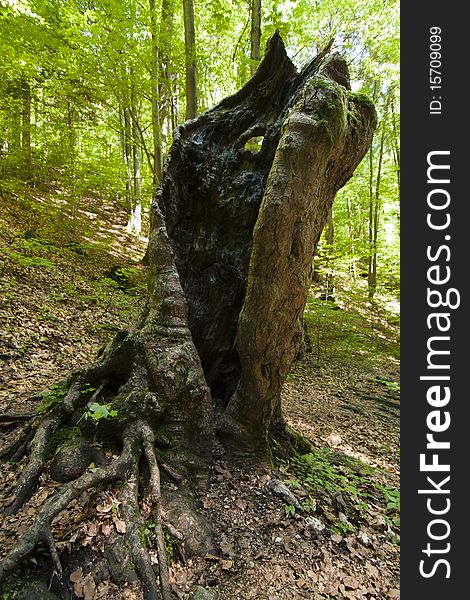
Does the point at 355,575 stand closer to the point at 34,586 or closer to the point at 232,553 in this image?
the point at 232,553

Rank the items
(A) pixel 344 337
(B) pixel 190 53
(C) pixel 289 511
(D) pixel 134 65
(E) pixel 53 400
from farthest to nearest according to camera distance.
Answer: (A) pixel 344 337 → (D) pixel 134 65 → (B) pixel 190 53 → (E) pixel 53 400 → (C) pixel 289 511

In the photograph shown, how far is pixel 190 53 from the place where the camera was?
7.35m

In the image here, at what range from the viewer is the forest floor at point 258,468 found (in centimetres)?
219

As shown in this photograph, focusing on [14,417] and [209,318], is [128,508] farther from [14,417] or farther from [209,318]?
[209,318]

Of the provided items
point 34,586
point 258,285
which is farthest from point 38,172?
point 34,586

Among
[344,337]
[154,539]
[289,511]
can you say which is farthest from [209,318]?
[344,337]

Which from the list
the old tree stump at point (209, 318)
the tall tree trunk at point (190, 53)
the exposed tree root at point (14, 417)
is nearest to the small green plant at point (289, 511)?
the old tree stump at point (209, 318)

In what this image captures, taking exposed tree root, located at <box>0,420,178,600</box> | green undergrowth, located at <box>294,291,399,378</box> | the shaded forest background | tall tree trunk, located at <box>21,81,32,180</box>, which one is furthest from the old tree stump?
tall tree trunk, located at <box>21,81,32,180</box>

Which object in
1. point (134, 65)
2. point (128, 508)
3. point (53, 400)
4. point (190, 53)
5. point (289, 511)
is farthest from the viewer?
point (134, 65)

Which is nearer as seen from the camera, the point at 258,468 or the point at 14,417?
the point at 258,468

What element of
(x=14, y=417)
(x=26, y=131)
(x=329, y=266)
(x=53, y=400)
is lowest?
(x=14, y=417)

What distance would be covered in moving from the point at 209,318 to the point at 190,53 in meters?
6.89

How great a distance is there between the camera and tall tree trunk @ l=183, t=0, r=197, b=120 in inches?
292

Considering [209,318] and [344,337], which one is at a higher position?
[344,337]
